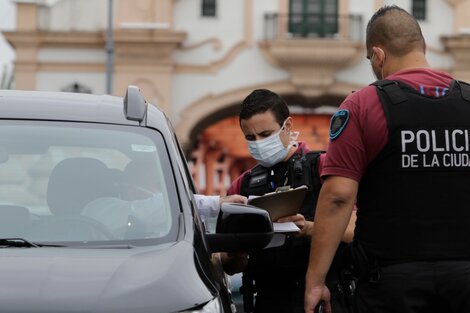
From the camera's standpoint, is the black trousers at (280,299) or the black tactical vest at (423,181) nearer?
the black tactical vest at (423,181)

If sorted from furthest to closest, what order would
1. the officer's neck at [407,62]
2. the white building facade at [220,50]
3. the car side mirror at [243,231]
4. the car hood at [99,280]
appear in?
the white building facade at [220,50] → the officer's neck at [407,62] → the car side mirror at [243,231] → the car hood at [99,280]

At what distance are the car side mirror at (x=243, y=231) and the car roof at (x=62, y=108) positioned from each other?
0.76 metres

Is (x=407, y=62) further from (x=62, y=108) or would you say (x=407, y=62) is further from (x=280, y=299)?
(x=62, y=108)

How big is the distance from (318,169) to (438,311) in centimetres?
128

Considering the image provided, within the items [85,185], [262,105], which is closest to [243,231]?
[85,185]

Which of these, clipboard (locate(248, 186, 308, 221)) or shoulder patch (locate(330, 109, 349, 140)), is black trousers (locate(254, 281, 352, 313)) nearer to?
clipboard (locate(248, 186, 308, 221))

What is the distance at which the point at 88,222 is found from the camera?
4434 mm

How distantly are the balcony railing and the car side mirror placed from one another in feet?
95.4

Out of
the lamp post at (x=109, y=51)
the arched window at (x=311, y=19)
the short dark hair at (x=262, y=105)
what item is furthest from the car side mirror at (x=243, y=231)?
the arched window at (x=311, y=19)

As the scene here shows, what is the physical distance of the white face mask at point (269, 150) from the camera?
218 inches

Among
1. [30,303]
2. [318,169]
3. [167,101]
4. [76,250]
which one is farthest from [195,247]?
[167,101]

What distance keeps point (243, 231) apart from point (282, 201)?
0.63m

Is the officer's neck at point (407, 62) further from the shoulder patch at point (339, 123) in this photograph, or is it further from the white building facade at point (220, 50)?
the white building facade at point (220, 50)

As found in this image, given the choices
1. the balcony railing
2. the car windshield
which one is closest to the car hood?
the car windshield
